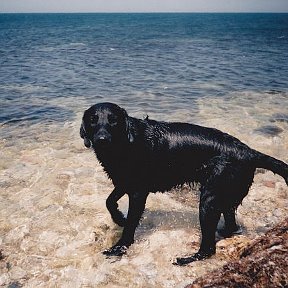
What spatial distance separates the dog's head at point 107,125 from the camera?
3.94 metres

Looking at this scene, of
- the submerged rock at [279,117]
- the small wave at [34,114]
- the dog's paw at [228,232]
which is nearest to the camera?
the dog's paw at [228,232]

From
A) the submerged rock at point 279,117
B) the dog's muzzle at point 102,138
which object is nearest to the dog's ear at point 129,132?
the dog's muzzle at point 102,138

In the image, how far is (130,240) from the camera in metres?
4.66

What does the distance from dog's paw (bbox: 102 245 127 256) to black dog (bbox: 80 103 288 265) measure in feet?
0.07

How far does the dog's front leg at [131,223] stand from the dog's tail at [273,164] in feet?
5.07

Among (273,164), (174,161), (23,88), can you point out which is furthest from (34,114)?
(273,164)

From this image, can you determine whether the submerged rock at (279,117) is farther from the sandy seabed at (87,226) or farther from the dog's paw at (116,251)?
the dog's paw at (116,251)

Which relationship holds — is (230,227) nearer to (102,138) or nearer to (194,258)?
(194,258)

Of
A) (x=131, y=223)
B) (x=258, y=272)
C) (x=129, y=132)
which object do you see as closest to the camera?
(x=258, y=272)

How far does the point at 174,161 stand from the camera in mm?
4348

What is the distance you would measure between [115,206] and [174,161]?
138 centimetres

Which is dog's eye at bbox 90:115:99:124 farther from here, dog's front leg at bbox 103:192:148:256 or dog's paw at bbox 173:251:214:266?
dog's paw at bbox 173:251:214:266

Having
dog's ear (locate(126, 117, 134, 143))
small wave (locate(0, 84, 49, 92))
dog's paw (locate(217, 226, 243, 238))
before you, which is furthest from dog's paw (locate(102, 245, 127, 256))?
small wave (locate(0, 84, 49, 92))

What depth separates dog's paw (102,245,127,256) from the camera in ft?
→ 15.0
